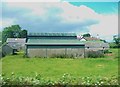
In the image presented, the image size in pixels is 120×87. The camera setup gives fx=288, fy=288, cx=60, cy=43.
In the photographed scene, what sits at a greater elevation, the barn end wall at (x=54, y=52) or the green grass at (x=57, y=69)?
the barn end wall at (x=54, y=52)

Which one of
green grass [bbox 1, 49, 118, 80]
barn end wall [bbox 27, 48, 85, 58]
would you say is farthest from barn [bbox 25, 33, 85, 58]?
green grass [bbox 1, 49, 118, 80]

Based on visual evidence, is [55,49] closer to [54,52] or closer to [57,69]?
[54,52]

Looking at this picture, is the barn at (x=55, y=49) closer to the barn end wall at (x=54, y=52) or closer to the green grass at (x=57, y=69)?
the barn end wall at (x=54, y=52)

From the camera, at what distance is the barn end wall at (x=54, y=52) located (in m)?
25.9

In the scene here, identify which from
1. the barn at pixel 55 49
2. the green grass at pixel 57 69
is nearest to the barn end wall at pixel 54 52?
the barn at pixel 55 49

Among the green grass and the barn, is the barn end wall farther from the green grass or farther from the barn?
the green grass

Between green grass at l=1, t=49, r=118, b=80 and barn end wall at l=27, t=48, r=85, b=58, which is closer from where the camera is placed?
green grass at l=1, t=49, r=118, b=80

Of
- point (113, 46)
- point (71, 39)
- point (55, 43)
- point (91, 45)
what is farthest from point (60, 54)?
point (113, 46)

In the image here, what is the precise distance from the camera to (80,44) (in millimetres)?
27250

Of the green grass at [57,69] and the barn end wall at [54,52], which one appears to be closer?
the green grass at [57,69]

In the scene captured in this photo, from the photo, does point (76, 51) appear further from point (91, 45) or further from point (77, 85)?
point (77, 85)

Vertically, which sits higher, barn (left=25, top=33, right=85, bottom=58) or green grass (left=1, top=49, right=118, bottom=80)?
barn (left=25, top=33, right=85, bottom=58)

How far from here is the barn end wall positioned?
85.0 feet

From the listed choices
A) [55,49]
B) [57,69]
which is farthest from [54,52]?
[57,69]
